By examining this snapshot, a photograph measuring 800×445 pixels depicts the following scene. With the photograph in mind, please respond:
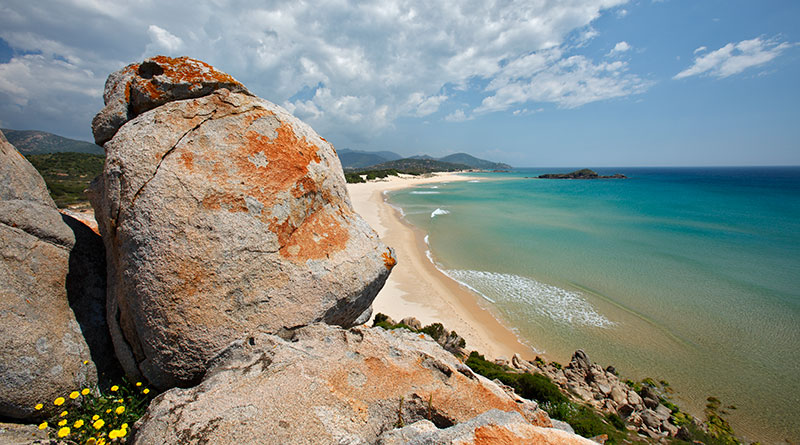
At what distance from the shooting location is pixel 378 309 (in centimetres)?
1288

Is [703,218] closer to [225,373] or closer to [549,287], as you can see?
[549,287]

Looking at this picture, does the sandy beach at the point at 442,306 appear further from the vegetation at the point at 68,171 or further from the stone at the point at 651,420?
the vegetation at the point at 68,171

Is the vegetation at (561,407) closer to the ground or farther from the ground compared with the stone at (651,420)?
farther from the ground

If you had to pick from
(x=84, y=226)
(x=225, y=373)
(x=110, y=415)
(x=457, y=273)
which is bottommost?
(x=457, y=273)

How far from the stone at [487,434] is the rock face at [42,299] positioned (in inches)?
146

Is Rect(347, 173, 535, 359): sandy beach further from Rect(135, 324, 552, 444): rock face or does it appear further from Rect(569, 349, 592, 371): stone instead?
Rect(135, 324, 552, 444): rock face

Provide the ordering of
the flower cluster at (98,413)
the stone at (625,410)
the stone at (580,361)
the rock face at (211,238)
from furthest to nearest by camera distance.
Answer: the stone at (580,361)
the stone at (625,410)
the rock face at (211,238)
the flower cluster at (98,413)

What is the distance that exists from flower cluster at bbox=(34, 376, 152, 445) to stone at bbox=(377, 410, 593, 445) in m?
2.69

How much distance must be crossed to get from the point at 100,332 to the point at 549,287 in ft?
57.3

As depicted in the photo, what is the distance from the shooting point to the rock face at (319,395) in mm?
2729

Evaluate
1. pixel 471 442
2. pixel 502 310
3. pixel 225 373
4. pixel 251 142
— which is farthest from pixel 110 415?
pixel 502 310

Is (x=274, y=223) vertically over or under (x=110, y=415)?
over

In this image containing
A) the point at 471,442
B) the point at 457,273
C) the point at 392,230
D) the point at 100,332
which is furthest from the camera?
the point at 392,230

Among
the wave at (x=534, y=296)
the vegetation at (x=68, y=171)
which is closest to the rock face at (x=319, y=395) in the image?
the wave at (x=534, y=296)
